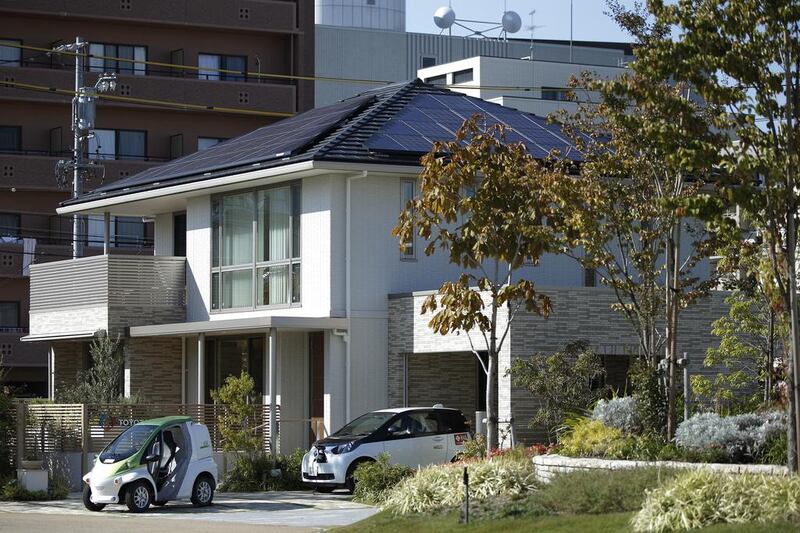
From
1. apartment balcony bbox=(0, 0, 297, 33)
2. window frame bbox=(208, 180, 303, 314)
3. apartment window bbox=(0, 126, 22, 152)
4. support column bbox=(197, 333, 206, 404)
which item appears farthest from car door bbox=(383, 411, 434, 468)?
apartment balcony bbox=(0, 0, 297, 33)

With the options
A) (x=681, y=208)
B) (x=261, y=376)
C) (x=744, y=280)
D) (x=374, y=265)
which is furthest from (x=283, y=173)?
(x=681, y=208)

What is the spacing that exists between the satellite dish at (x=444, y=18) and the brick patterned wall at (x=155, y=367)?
55441 mm

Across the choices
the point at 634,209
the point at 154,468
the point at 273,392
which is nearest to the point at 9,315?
the point at 273,392

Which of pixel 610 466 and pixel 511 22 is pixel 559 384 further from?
pixel 511 22

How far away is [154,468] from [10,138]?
3780 centimetres

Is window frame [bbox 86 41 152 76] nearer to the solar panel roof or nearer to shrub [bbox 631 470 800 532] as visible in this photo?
the solar panel roof

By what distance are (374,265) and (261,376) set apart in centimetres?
465

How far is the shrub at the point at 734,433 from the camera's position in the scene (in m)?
19.6

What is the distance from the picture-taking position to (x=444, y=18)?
90.2 m

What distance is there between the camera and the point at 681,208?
18141mm

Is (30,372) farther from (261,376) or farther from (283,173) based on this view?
(283,173)

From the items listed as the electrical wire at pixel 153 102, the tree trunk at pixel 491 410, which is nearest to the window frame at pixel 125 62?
the electrical wire at pixel 153 102

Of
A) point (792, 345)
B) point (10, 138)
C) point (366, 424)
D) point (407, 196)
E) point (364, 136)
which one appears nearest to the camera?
point (792, 345)

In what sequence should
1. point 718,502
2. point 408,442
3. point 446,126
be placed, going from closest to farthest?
point 718,502
point 408,442
point 446,126
